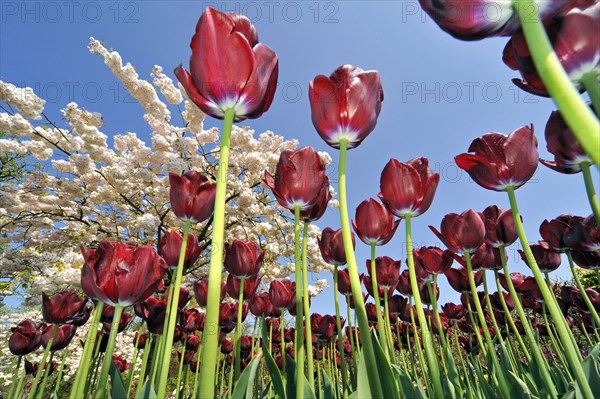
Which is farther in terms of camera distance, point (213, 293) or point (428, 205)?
point (428, 205)

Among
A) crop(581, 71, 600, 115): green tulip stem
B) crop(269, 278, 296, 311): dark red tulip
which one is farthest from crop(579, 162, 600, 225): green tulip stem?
crop(269, 278, 296, 311): dark red tulip

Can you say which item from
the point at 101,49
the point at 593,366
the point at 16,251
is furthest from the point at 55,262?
the point at 593,366

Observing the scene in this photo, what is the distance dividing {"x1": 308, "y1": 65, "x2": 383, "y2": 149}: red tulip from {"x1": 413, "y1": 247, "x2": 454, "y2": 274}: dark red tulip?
121cm

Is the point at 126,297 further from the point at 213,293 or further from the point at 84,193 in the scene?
the point at 84,193

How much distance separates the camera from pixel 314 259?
28.2 feet

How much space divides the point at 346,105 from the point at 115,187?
7487 millimetres

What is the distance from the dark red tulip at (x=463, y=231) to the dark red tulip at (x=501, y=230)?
11 centimetres

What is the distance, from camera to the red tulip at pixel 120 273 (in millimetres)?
1152

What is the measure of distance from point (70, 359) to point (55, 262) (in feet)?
8.95

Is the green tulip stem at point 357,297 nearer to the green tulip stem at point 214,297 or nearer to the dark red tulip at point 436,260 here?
the green tulip stem at point 214,297

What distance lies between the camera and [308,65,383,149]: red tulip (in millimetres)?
1011

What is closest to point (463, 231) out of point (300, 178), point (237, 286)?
point (300, 178)

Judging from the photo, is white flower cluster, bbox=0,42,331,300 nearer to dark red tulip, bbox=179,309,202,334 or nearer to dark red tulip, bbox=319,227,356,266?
dark red tulip, bbox=179,309,202,334

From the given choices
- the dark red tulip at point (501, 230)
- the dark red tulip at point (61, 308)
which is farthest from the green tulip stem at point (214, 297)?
the dark red tulip at point (61, 308)
